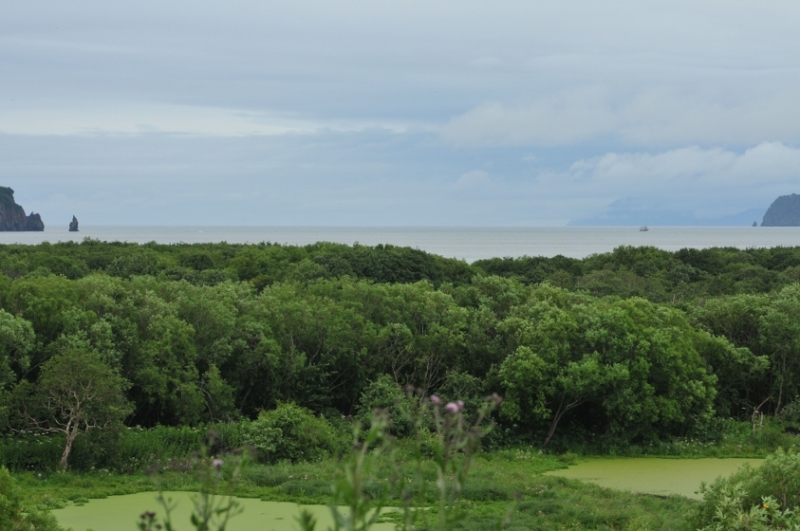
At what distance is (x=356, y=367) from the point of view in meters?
32.9

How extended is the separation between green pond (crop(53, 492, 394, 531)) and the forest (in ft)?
11.2

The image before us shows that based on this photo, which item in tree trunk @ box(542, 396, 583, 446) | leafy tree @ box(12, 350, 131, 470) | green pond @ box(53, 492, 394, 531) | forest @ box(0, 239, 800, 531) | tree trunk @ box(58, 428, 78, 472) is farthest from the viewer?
tree trunk @ box(542, 396, 583, 446)

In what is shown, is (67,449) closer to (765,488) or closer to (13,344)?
(13,344)

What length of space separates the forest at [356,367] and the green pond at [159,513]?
11.2ft

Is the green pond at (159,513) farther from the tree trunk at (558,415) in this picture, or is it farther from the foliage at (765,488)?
the tree trunk at (558,415)

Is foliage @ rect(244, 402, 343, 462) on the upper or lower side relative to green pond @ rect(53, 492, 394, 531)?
upper

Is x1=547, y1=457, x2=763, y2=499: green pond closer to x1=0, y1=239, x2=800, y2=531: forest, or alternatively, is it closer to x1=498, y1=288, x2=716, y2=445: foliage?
x1=0, y1=239, x2=800, y2=531: forest

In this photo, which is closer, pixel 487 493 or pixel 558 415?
pixel 487 493

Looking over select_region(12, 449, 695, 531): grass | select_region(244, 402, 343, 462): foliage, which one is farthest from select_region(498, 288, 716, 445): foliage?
select_region(244, 402, 343, 462): foliage

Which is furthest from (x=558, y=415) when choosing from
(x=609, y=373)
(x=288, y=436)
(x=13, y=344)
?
(x=13, y=344)

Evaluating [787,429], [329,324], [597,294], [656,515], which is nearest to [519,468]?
[656,515]

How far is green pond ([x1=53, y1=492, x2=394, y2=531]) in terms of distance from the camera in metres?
19.1

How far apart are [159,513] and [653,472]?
15243mm

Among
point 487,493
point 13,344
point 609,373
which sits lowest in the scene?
point 487,493
